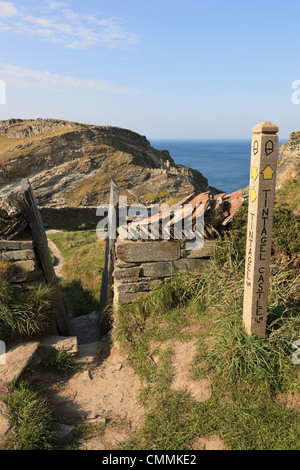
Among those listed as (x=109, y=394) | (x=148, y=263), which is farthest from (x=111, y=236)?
(x=109, y=394)

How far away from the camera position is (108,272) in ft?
19.9

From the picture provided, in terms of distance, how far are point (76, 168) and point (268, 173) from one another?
43813mm

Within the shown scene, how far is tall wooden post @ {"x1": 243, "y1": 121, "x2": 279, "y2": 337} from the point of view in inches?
133

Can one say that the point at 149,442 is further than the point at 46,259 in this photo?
No

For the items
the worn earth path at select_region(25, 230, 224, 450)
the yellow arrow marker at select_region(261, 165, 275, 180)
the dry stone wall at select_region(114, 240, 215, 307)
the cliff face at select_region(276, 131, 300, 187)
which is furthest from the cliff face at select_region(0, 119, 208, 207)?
the yellow arrow marker at select_region(261, 165, 275, 180)

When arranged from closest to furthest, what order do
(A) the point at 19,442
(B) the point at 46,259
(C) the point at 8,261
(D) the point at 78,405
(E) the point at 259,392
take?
(A) the point at 19,442, (E) the point at 259,392, (D) the point at 78,405, (C) the point at 8,261, (B) the point at 46,259

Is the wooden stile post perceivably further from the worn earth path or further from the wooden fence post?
the worn earth path

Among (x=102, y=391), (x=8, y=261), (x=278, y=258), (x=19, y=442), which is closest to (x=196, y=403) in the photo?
(x=102, y=391)

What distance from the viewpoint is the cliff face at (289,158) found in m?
11.1

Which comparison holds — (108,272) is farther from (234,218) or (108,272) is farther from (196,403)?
(196,403)

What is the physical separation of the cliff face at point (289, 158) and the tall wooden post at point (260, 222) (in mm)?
7914

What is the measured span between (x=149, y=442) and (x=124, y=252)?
8.93 ft

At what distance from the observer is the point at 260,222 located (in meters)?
3.61

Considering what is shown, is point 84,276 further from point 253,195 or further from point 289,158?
point 289,158
